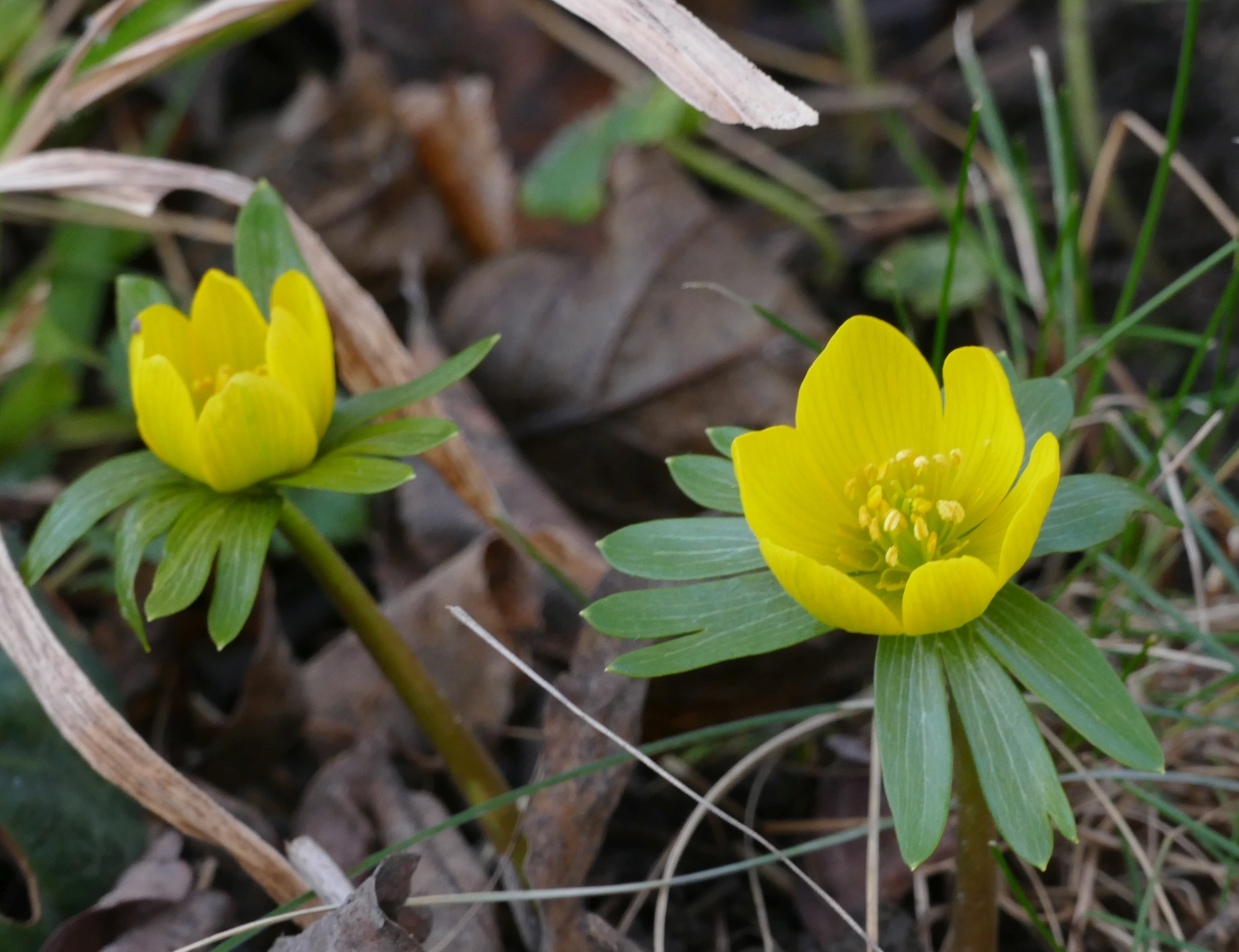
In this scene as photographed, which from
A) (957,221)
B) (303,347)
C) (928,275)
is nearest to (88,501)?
(303,347)

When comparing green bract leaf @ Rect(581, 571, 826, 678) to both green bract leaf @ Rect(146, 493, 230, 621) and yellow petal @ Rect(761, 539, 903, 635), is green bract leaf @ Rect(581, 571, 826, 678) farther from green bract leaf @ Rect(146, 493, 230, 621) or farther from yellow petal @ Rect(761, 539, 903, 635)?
green bract leaf @ Rect(146, 493, 230, 621)

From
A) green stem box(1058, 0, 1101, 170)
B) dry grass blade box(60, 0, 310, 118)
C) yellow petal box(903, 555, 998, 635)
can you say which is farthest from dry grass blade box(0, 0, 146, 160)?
green stem box(1058, 0, 1101, 170)

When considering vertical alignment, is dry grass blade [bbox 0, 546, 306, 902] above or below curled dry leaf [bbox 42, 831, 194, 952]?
above

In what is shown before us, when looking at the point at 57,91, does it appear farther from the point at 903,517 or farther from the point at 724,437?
the point at 903,517

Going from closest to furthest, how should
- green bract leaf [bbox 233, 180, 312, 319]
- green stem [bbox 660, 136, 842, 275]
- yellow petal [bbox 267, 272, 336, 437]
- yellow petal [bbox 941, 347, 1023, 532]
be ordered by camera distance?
yellow petal [bbox 941, 347, 1023, 532] → yellow petal [bbox 267, 272, 336, 437] → green bract leaf [bbox 233, 180, 312, 319] → green stem [bbox 660, 136, 842, 275]

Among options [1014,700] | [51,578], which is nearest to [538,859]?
[1014,700]

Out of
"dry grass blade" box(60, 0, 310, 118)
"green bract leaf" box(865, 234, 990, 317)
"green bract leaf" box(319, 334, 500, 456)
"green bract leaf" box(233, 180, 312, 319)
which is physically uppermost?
"dry grass blade" box(60, 0, 310, 118)
